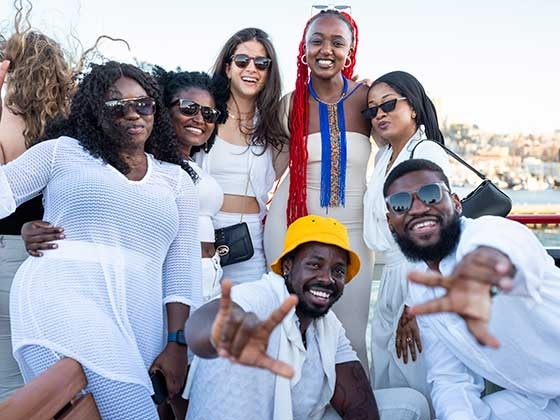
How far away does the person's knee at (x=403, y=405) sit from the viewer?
2.60 m

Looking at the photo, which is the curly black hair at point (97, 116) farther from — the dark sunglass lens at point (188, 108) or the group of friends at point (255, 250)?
the dark sunglass lens at point (188, 108)

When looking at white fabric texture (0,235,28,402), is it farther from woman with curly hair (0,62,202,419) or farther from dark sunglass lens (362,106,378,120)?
dark sunglass lens (362,106,378,120)

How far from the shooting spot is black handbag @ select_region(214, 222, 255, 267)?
3113 mm

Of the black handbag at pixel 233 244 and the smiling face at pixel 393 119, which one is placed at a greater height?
the smiling face at pixel 393 119

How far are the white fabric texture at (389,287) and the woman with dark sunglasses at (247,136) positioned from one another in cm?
55

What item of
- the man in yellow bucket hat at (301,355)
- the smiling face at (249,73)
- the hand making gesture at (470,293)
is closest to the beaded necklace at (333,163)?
the smiling face at (249,73)

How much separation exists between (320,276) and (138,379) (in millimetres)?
776

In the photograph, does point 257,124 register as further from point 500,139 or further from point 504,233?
point 500,139

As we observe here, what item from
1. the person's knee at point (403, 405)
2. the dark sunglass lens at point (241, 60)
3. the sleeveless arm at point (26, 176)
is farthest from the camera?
the dark sunglass lens at point (241, 60)

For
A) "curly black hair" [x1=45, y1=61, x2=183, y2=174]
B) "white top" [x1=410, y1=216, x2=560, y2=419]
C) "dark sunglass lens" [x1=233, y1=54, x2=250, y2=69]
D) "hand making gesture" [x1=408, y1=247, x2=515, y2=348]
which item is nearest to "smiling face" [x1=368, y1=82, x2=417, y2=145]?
"dark sunglass lens" [x1=233, y1=54, x2=250, y2=69]

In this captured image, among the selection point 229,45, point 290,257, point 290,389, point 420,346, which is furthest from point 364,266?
point 229,45

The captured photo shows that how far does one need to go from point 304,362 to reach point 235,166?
1192 mm

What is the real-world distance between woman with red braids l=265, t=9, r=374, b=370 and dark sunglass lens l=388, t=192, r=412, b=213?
41.0 inches

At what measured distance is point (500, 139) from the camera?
49.3 metres
